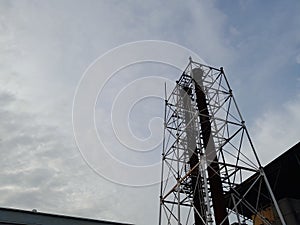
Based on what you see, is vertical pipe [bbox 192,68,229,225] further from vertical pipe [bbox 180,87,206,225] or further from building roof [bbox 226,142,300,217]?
building roof [bbox 226,142,300,217]

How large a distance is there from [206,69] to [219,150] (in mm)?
6084

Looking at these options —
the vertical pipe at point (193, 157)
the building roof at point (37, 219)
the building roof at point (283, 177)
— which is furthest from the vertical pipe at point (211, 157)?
the building roof at point (37, 219)

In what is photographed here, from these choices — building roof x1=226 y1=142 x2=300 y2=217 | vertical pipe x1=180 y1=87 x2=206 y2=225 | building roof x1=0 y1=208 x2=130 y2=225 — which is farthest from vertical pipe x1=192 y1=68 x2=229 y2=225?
building roof x1=0 y1=208 x2=130 y2=225

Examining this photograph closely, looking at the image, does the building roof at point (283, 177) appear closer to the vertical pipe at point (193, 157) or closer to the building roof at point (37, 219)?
the vertical pipe at point (193, 157)

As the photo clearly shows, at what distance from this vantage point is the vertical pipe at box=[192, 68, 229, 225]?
13570 mm

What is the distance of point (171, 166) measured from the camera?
56.1 ft

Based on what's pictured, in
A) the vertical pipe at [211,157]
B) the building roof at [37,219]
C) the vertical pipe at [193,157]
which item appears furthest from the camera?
the vertical pipe at [193,157]

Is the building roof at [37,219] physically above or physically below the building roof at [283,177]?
below

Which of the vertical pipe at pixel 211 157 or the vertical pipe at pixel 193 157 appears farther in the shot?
the vertical pipe at pixel 193 157

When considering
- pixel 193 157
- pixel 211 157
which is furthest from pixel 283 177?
pixel 193 157

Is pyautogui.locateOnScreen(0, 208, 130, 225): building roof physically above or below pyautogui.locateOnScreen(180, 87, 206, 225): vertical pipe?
below

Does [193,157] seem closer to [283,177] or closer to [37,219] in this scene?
[283,177]

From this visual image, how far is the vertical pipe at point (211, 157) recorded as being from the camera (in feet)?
44.5

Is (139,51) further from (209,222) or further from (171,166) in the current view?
(209,222)
